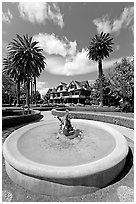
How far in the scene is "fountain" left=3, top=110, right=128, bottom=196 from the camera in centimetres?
404

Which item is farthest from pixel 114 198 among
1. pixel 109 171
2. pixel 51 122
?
pixel 51 122

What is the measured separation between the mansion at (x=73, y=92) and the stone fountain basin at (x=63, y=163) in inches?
1767

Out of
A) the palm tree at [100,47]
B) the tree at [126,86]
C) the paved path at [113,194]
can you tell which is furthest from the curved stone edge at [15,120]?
the palm tree at [100,47]

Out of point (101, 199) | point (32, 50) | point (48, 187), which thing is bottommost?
point (101, 199)

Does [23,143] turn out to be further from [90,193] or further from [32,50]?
[32,50]

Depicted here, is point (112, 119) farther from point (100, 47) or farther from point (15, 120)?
point (100, 47)

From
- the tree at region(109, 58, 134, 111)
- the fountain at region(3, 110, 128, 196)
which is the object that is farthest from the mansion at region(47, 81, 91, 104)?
the fountain at region(3, 110, 128, 196)

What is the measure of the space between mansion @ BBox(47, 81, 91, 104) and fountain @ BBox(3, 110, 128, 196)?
44.3 metres

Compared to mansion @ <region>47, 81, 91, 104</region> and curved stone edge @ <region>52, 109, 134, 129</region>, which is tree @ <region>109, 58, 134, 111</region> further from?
mansion @ <region>47, 81, 91, 104</region>

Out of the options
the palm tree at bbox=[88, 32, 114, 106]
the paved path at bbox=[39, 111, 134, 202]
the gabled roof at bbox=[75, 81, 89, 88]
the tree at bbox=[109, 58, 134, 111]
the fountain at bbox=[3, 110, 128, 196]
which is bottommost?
the paved path at bbox=[39, 111, 134, 202]

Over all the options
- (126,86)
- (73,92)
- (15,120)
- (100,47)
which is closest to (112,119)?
(126,86)

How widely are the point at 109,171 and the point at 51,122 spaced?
26.9ft

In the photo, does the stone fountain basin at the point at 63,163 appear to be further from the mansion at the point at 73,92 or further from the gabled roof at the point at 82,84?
the gabled roof at the point at 82,84

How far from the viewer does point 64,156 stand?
229 inches
